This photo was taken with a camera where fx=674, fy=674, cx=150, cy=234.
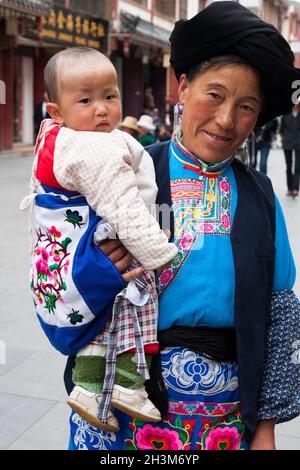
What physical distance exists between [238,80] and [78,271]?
0.57m

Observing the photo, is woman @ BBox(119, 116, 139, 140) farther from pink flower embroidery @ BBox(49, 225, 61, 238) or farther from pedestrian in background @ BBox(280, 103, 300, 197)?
pink flower embroidery @ BBox(49, 225, 61, 238)

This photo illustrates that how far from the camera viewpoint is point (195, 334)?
1555 millimetres

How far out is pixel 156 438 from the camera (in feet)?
5.27

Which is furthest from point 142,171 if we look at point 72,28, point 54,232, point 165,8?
point 165,8

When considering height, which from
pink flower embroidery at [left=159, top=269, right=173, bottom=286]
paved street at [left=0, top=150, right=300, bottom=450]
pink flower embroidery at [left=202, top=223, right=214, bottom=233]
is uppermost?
pink flower embroidery at [left=202, top=223, right=214, bottom=233]

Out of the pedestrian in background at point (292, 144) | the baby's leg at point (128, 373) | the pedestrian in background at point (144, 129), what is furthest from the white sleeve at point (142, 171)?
the pedestrian in background at point (292, 144)

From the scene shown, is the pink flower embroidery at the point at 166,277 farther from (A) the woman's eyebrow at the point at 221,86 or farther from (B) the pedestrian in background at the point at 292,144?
(B) the pedestrian in background at the point at 292,144

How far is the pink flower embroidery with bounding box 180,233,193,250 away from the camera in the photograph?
1578mm

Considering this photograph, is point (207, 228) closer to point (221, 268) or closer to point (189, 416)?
point (221, 268)

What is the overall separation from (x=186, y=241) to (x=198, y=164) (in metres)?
0.20

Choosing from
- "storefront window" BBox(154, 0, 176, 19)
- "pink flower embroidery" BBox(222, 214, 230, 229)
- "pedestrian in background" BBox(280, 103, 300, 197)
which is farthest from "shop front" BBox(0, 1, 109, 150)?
"pink flower embroidery" BBox(222, 214, 230, 229)

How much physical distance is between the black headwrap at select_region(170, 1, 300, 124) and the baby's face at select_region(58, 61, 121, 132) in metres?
0.21
